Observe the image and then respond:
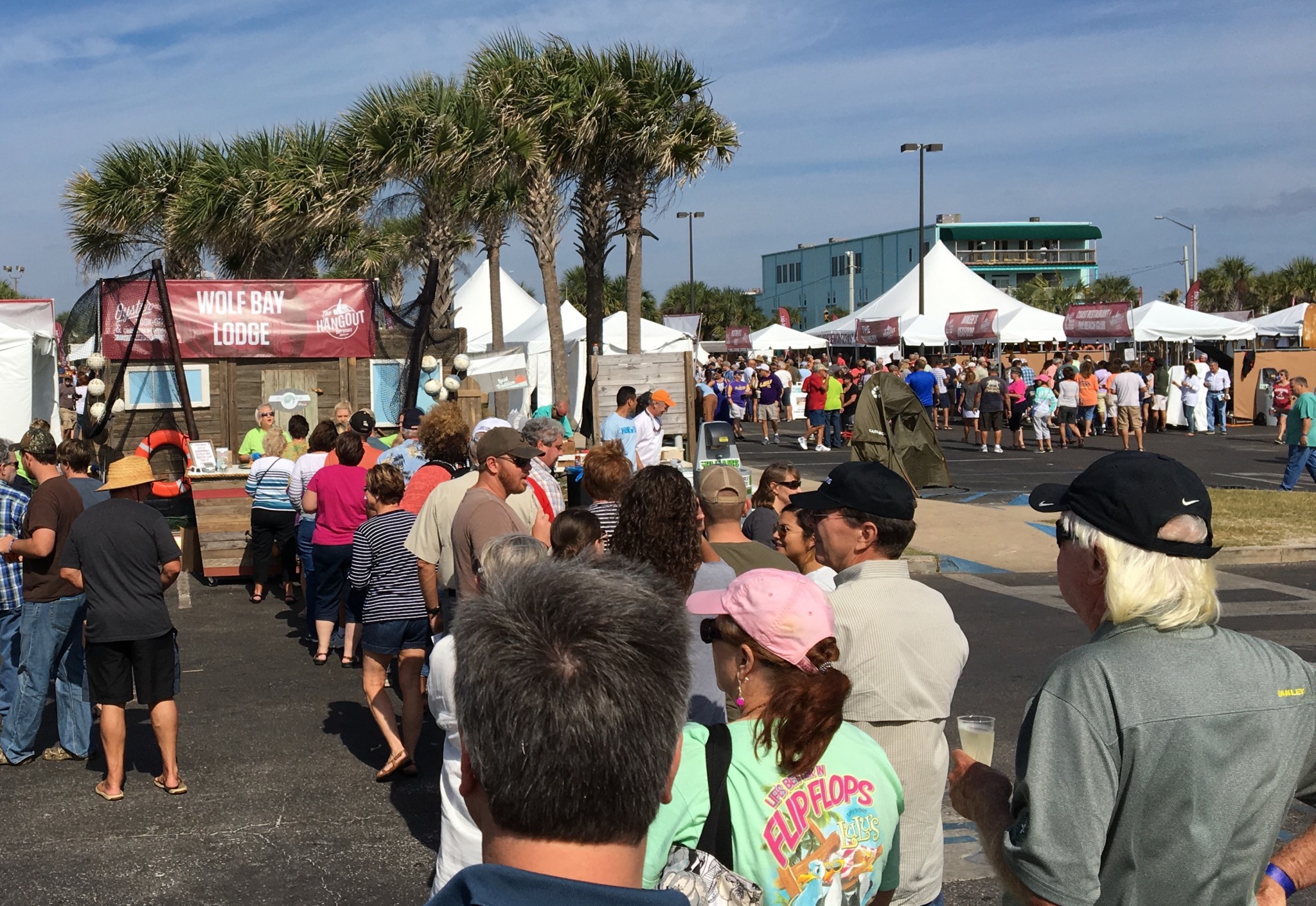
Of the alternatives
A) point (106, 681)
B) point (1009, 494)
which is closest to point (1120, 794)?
point (106, 681)

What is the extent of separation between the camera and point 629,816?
1544mm

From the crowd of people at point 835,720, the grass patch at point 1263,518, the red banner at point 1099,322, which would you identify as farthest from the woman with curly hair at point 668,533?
the red banner at point 1099,322

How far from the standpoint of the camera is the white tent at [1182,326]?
1144 inches

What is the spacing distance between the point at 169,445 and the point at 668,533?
11.8 meters

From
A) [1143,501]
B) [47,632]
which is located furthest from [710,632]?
[47,632]

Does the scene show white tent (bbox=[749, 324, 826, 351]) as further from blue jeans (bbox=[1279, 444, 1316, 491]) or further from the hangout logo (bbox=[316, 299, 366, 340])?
the hangout logo (bbox=[316, 299, 366, 340])

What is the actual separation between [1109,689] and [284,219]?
71.9 feet

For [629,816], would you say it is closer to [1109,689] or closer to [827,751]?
[1109,689]

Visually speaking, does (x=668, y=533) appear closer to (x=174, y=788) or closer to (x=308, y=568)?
(x=174, y=788)

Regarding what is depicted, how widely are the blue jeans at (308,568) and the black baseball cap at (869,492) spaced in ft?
20.1

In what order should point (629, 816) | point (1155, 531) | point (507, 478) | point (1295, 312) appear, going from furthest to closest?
point (1295, 312)
point (507, 478)
point (1155, 531)
point (629, 816)

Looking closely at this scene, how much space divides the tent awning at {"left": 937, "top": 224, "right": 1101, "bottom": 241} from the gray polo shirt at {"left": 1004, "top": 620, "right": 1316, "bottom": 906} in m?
94.5

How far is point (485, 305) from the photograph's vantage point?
36.1m

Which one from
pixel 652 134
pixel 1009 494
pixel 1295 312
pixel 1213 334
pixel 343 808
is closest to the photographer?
pixel 343 808
